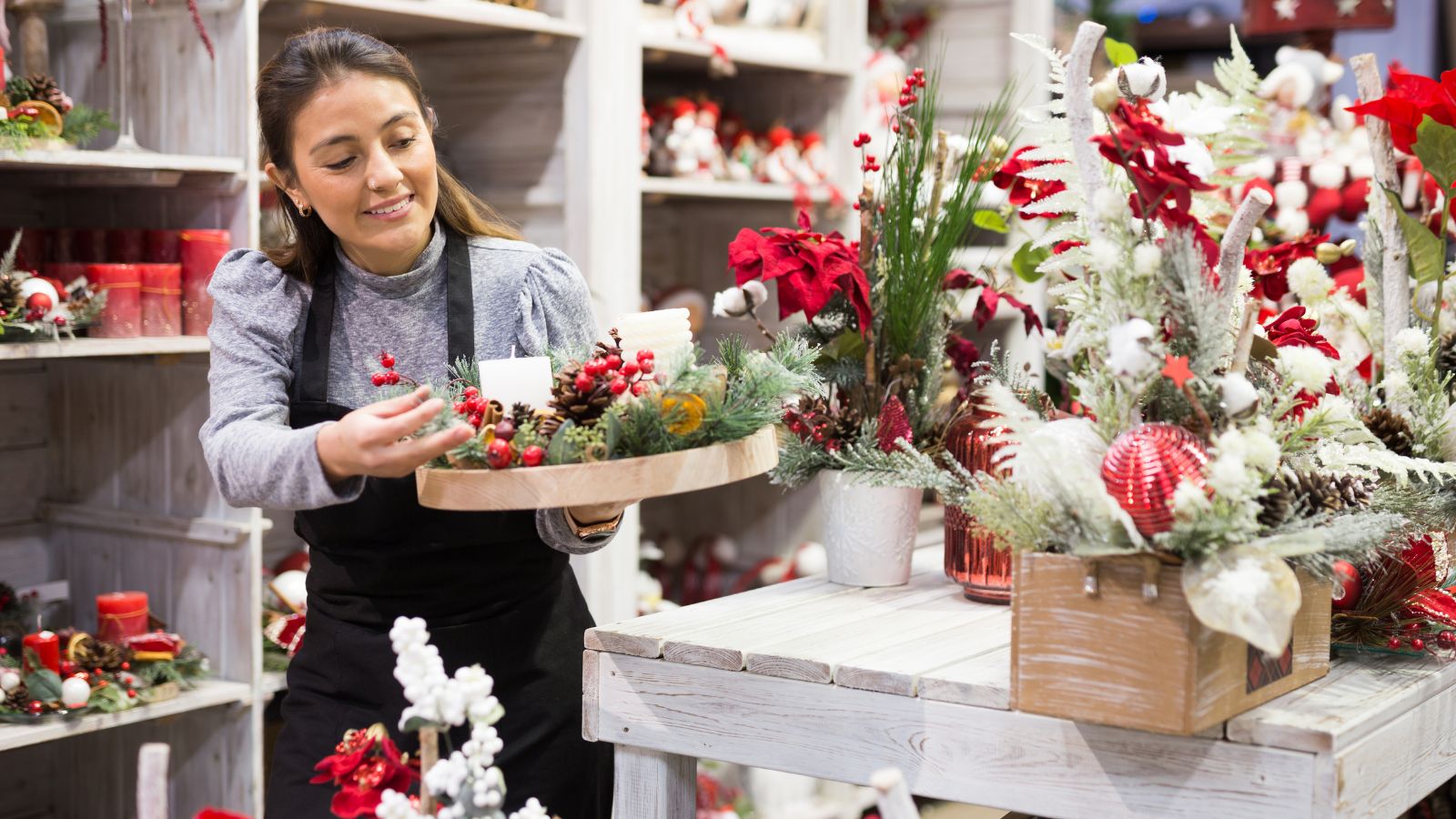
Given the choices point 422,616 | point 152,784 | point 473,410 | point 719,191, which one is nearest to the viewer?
point 152,784

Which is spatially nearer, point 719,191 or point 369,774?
point 369,774

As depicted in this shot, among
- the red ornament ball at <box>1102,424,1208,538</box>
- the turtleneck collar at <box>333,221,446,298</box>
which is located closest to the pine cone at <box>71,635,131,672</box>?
the turtleneck collar at <box>333,221,446,298</box>

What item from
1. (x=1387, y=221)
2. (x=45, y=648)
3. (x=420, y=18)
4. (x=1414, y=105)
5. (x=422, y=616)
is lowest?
(x=45, y=648)

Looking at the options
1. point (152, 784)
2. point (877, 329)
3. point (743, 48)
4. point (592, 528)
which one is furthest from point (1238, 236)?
point (743, 48)

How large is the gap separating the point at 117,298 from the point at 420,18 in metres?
0.66

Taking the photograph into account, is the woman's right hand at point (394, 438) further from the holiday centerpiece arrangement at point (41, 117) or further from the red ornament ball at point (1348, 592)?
the holiday centerpiece arrangement at point (41, 117)

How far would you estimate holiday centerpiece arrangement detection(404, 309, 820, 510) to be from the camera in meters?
1.23

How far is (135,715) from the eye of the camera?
6.94ft

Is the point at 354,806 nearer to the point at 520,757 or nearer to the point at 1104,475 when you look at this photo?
the point at 1104,475

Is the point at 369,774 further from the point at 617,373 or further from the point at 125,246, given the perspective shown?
the point at 125,246

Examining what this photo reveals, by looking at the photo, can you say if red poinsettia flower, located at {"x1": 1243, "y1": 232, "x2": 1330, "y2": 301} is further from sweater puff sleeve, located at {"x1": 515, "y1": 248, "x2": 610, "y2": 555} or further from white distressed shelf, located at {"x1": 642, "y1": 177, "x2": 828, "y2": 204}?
white distressed shelf, located at {"x1": 642, "y1": 177, "x2": 828, "y2": 204}

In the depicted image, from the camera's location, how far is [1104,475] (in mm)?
1090

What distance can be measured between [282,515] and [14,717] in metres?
0.76

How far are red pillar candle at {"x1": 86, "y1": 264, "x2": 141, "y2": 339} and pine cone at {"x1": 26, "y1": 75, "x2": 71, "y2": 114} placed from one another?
22 cm
